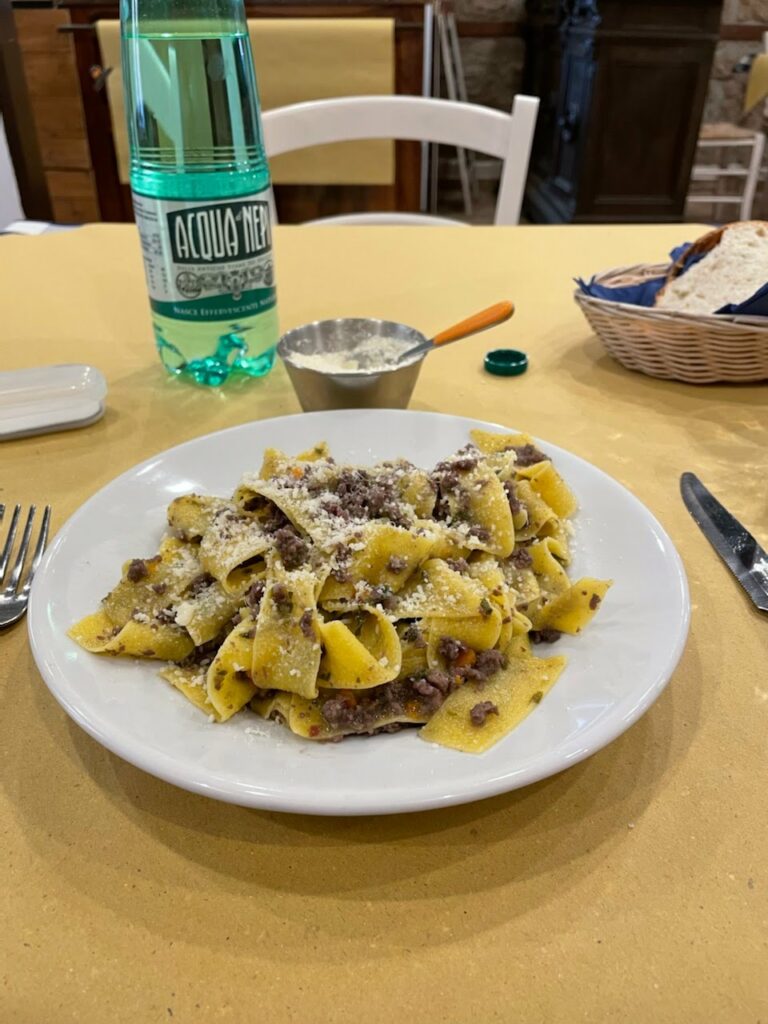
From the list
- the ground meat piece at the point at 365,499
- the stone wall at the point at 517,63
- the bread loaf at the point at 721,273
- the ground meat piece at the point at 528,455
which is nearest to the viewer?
the ground meat piece at the point at 365,499

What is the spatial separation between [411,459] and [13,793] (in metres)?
0.67

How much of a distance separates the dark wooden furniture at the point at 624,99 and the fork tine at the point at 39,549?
5102 mm

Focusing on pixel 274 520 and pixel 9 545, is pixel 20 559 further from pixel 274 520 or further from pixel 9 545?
pixel 274 520

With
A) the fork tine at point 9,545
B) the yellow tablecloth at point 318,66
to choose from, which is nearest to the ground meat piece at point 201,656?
the fork tine at point 9,545

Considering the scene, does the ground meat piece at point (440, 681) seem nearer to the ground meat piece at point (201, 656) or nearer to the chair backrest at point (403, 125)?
the ground meat piece at point (201, 656)

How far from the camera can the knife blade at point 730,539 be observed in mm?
953

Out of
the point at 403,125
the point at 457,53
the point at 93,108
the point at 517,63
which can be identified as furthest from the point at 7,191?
the point at 517,63

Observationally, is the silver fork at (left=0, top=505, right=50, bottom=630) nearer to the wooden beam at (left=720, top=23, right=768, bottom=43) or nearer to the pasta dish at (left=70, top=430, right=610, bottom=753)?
the pasta dish at (left=70, top=430, right=610, bottom=753)

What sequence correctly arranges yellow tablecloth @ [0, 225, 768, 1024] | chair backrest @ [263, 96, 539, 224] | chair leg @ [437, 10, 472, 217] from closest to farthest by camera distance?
yellow tablecloth @ [0, 225, 768, 1024], chair backrest @ [263, 96, 539, 224], chair leg @ [437, 10, 472, 217]

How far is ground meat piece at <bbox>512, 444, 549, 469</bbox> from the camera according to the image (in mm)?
1064

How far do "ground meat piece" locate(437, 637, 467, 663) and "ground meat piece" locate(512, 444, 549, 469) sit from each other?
0.36 meters

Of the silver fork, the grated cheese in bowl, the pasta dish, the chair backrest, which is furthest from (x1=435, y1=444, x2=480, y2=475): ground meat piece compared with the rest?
the chair backrest

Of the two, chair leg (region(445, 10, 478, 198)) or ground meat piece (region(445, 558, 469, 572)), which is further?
chair leg (region(445, 10, 478, 198))

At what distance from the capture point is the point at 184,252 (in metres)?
1.25
